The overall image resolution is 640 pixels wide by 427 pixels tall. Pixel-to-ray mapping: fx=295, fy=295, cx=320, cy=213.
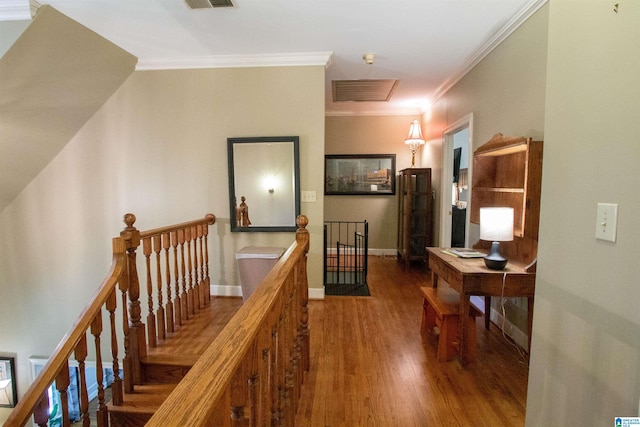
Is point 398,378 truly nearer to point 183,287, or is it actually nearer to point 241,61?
point 183,287

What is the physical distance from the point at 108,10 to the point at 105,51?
2.25 feet

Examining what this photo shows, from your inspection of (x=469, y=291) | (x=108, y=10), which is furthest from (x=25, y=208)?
(x=469, y=291)

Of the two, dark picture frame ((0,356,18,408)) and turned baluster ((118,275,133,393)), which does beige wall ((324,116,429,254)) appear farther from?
dark picture frame ((0,356,18,408))

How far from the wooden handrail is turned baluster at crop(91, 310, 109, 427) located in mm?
1140

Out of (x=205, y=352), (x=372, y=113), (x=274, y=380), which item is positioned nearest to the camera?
(x=205, y=352)

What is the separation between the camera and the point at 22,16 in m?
2.20

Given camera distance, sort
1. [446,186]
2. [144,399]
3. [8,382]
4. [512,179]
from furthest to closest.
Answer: [446,186], [8,382], [512,179], [144,399]

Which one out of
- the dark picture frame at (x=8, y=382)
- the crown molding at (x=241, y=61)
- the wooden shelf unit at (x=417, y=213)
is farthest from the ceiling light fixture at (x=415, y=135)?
the dark picture frame at (x=8, y=382)

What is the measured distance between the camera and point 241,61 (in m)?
3.10

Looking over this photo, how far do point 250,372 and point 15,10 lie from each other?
10.2 ft

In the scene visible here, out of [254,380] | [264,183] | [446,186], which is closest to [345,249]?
[446,186]

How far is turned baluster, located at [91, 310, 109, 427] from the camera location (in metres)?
1.67

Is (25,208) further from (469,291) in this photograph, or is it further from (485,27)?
(485,27)

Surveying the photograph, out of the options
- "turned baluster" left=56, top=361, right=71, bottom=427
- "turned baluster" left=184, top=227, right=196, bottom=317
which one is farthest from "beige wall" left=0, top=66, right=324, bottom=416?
"turned baluster" left=56, top=361, right=71, bottom=427
